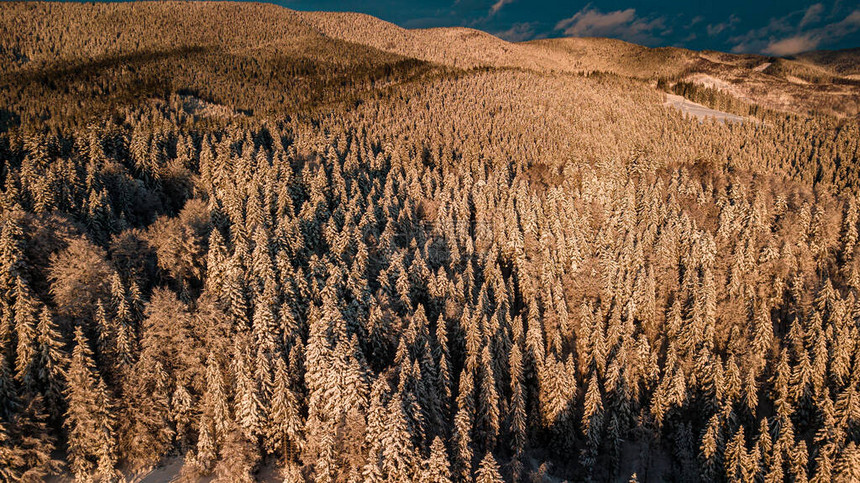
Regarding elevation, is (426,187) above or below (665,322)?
above

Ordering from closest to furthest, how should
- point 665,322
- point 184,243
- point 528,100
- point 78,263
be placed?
point 78,263 < point 184,243 < point 665,322 < point 528,100

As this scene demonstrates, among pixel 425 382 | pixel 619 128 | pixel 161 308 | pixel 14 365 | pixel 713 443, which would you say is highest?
pixel 619 128

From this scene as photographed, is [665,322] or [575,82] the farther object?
[575,82]

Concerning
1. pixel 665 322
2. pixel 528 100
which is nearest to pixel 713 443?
pixel 665 322

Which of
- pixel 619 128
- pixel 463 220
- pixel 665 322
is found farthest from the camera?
pixel 619 128

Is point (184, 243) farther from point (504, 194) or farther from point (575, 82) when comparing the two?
point (575, 82)

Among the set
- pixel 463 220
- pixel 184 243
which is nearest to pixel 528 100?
pixel 463 220
